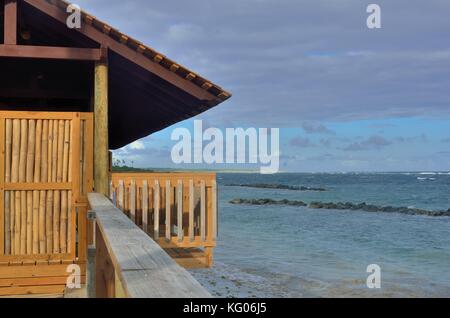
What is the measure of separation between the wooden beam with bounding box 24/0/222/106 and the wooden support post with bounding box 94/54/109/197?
1.02 ft

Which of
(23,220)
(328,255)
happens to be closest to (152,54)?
(23,220)

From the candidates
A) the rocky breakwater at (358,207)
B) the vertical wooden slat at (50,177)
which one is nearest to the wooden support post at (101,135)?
the vertical wooden slat at (50,177)

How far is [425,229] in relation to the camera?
113ft

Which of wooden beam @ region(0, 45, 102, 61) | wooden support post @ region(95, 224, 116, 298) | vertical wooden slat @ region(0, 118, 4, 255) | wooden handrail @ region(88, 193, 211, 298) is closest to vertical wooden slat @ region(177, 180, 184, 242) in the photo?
wooden beam @ region(0, 45, 102, 61)

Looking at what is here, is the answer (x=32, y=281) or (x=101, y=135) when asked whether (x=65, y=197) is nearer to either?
(x=101, y=135)

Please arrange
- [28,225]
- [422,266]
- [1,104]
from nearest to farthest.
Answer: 1. [28,225]
2. [1,104]
3. [422,266]

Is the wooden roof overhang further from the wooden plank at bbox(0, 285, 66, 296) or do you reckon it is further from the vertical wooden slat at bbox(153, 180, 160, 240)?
the wooden plank at bbox(0, 285, 66, 296)

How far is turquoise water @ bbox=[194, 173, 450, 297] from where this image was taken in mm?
16562

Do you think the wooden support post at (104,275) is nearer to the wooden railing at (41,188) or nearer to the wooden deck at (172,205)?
the wooden railing at (41,188)

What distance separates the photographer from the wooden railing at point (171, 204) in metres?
7.60

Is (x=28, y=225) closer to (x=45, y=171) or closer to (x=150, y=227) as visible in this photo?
(x=45, y=171)

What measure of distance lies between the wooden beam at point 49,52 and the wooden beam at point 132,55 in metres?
0.22
